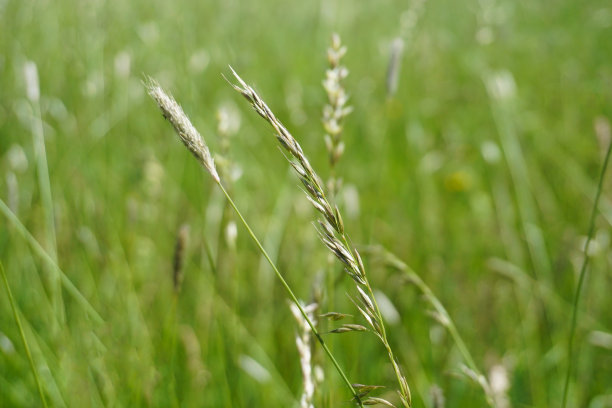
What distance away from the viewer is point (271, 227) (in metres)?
2.08

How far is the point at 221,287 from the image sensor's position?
195 centimetres

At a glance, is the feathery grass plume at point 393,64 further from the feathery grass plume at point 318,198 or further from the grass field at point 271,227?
the feathery grass plume at point 318,198

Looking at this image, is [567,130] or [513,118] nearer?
[513,118]

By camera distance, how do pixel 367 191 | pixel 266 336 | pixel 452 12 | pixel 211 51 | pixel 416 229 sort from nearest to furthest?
pixel 266 336
pixel 416 229
pixel 367 191
pixel 211 51
pixel 452 12

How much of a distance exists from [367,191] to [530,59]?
2.73 m

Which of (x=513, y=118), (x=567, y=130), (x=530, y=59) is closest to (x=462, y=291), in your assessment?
(x=513, y=118)

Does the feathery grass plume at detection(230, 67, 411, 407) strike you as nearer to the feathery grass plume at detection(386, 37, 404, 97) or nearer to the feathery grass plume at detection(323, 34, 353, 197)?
the feathery grass plume at detection(323, 34, 353, 197)

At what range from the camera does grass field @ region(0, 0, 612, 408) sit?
4.11 feet

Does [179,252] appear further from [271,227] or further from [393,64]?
[271,227]

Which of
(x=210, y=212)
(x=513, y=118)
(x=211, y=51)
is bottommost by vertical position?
(x=513, y=118)

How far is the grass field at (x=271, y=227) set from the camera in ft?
4.11

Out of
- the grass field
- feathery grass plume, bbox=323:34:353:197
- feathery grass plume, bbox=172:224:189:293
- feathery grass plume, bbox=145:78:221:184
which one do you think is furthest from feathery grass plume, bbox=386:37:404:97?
feathery grass plume, bbox=145:78:221:184

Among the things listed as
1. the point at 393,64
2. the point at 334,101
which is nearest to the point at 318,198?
the point at 334,101

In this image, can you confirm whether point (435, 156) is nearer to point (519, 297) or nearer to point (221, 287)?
point (519, 297)
